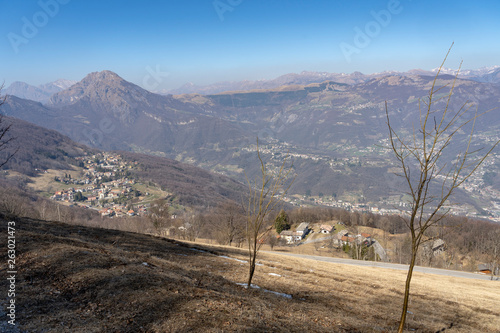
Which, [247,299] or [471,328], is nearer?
[247,299]

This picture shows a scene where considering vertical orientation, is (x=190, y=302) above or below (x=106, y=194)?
above

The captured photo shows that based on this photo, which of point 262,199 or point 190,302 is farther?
point 262,199

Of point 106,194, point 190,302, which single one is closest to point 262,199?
point 190,302

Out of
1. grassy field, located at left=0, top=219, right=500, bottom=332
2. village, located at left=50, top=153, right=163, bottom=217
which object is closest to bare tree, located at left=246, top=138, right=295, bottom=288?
grassy field, located at left=0, top=219, right=500, bottom=332

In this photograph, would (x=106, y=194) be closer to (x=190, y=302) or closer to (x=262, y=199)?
(x=262, y=199)

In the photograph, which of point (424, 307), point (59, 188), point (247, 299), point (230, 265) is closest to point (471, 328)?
point (424, 307)

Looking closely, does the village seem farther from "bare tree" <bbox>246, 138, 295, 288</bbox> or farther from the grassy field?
"bare tree" <bbox>246, 138, 295, 288</bbox>

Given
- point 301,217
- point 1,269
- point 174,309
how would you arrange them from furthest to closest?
point 301,217 < point 1,269 < point 174,309

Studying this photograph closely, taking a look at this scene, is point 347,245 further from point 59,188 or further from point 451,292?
point 59,188

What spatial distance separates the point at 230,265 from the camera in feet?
66.9

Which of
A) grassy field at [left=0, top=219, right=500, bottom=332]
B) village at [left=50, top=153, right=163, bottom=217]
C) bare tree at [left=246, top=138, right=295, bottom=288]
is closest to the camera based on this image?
grassy field at [left=0, top=219, right=500, bottom=332]

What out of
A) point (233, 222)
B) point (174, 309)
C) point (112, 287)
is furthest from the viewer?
point (233, 222)

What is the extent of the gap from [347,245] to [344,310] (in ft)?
202

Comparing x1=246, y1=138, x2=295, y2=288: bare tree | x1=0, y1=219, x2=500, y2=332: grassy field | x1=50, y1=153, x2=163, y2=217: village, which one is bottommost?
x1=50, y1=153, x2=163, y2=217: village
